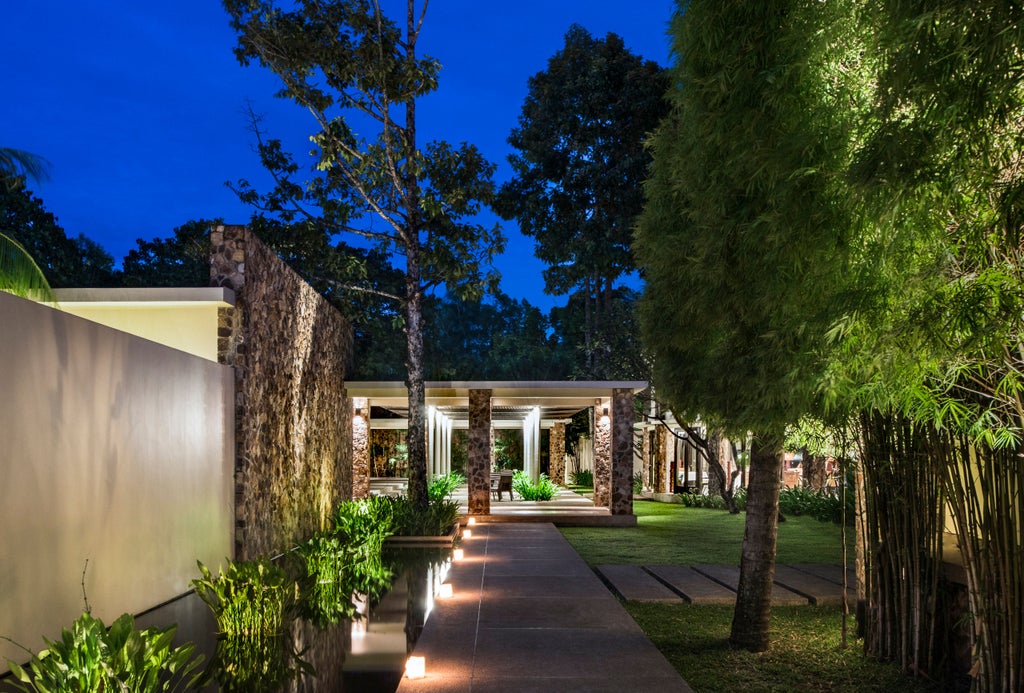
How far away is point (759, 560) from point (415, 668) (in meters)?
2.73

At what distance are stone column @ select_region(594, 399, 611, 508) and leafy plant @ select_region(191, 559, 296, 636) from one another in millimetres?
10835

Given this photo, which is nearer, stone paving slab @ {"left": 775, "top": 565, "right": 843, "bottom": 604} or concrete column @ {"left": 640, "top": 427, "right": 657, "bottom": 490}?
stone paving slab @ {"left": 775, "top": 565, "right": 843, "bottom": 604}

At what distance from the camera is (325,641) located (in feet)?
20.0

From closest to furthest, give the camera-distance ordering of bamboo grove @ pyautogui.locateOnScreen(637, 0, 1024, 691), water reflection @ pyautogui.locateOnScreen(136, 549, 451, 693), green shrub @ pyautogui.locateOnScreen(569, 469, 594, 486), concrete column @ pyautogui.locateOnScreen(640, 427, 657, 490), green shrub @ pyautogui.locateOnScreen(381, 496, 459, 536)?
1. bamboo grove @ pyautogui.locateOnScreen(637, 0, 1024, 691)
2. water reflection @ pyautogui.locateOnScreen(136, 549, 451, 693)
3. green shrub @ pyautogui.locateOnScreen(381, 496, 459, 536)
4. concrete column @ pyautogui.locateOnScreen(640, 427, 657, 490)
5. green shrub @ pyautogui.locateOnScreen(569, 469, 594, 486)

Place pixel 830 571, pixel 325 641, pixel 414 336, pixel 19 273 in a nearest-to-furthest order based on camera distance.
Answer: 1. pixel 325 641
2. pixel 19 273
3. pixel 830 571
4. pixel 414 336

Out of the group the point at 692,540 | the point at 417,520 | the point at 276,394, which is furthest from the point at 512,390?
the point at 276,394

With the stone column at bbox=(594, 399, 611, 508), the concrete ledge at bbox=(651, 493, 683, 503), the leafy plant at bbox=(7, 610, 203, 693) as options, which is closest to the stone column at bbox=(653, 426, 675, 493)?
the concrete ledge at bbox=(651, 493, 683, 503)

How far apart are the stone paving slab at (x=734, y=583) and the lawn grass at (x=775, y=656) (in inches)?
12.5

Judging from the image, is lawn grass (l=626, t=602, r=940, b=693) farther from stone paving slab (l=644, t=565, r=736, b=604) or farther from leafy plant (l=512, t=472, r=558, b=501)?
leafy plant (l=512, t=472, r=558, b=501)

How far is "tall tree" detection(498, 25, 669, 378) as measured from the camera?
848 inches

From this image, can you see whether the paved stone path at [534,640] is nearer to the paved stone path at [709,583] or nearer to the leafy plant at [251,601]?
the paved stone path at [709,583]

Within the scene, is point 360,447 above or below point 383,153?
below

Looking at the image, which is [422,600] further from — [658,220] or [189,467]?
[658,220]

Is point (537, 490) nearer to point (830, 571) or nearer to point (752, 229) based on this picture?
point (830, 571)
